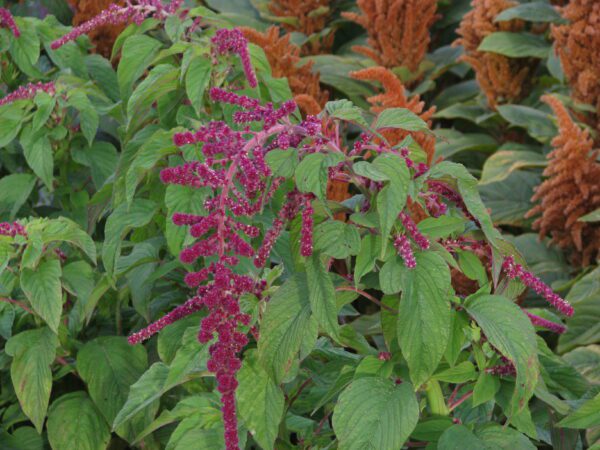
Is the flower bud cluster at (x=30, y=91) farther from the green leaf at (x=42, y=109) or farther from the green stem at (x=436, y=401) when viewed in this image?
the green stem at (x=436, y=401)

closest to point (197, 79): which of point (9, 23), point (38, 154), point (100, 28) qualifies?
point (38, 154)

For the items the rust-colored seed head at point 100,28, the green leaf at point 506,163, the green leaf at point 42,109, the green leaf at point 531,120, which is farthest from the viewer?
the rust-colored seed head at point 100,28

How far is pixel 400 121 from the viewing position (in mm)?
1479

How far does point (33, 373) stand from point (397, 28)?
A: 2.21m

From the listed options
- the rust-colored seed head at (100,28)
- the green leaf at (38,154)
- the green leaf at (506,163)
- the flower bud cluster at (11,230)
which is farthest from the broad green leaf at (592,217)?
the rust-colored seed head at (100,28)

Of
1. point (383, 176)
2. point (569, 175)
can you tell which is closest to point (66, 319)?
point (383, 176)

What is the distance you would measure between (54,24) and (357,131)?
142cm

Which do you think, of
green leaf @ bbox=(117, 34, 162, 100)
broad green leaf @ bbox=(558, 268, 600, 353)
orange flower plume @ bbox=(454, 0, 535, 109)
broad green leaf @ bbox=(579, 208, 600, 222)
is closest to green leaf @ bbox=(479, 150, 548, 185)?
orange flower plume @ bbox=(454, 0, 535, 109)

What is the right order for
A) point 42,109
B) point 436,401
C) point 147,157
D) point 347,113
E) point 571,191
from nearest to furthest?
1. point 347,113
2. point 436,401
3. point 147,157
4. point 42,109
5. point 571,191

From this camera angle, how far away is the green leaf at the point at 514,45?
3.46m

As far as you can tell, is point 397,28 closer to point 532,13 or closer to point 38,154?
point 532,13

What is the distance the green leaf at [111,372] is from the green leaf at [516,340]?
0.85 meters

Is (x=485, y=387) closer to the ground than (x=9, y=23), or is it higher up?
closer to the ground

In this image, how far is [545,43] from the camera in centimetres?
371
